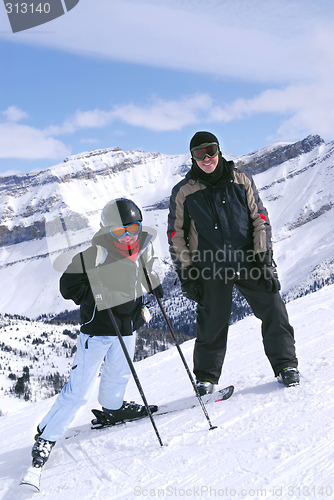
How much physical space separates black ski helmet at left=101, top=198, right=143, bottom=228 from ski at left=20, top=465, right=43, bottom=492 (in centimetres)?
193

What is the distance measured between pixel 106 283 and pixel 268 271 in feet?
5.04

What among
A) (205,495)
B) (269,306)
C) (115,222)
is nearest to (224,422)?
(205,495)

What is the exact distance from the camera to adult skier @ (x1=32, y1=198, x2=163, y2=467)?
294 centimetres

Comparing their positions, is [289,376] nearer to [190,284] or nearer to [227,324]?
[227,324]

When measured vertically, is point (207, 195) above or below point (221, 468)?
above

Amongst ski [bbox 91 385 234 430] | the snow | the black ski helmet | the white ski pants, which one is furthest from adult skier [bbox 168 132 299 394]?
the white ski pants

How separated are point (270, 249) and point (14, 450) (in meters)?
3.16

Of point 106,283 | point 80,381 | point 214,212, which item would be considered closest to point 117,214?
point 106,283

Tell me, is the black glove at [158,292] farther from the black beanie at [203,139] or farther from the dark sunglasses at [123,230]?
the black beanie at [203,139]

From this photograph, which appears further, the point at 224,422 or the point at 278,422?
the point at 224,422

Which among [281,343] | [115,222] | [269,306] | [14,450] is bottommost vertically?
[14,450]

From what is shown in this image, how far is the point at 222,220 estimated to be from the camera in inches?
137

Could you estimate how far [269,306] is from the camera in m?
3.55

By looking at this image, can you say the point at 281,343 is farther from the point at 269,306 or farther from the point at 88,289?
the point at 88,289
